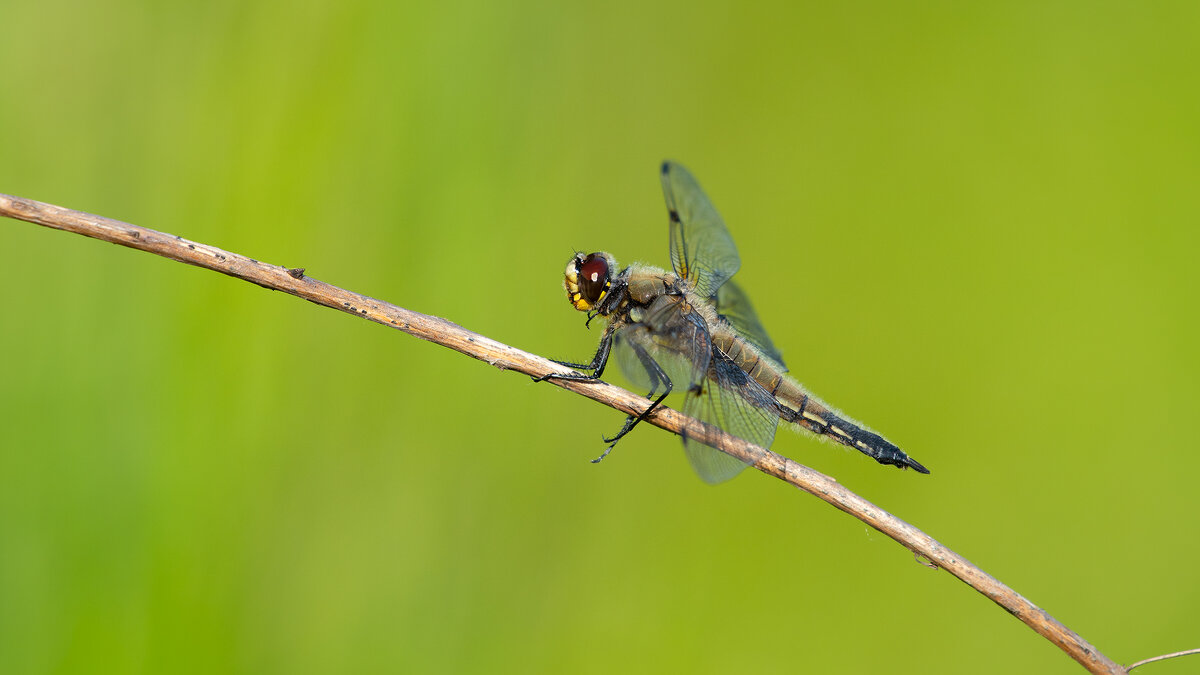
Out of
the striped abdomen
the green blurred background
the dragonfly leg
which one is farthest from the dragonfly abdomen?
the dragonfly leg

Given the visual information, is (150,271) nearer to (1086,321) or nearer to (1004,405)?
(1004,405)

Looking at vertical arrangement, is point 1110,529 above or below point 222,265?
below

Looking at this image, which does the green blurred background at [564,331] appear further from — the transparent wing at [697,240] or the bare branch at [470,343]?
the bare branch at [470,343]

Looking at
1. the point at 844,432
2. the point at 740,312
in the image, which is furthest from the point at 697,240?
the point at 844,432

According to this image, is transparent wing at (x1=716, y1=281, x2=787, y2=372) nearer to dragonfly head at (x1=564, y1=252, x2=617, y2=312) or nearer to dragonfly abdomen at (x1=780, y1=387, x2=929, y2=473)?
dragonfly abdomen at (x1=780, y1=387, x2=929, y2=473)

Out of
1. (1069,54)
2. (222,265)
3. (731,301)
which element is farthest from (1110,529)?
(222,265)
